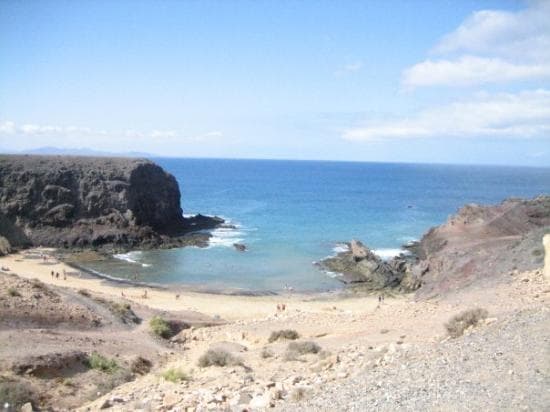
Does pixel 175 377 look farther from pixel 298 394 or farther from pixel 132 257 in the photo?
pixel 132 257

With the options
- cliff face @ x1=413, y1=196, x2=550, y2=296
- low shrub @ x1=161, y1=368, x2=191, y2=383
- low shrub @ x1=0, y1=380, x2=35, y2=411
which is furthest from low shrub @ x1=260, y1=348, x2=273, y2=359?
cliff face @ x1=413, y1=196, x2=550, y2=296

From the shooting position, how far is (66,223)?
205ft

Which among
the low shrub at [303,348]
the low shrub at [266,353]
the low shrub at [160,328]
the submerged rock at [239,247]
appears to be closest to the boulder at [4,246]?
the submerged rock at [239,247]

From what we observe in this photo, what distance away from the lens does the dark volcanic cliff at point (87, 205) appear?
60188mm

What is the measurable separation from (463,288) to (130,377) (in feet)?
60.4

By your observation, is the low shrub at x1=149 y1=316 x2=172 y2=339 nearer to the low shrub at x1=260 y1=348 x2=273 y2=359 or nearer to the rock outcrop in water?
the low shrub at x1=260 y1=348 x2=273 y2=359

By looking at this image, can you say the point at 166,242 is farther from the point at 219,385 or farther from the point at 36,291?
the point at 219,385

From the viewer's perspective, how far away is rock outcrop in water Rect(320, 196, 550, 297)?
1190 inches

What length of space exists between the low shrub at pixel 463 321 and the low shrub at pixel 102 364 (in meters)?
11.7

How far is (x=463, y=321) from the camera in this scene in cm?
1797

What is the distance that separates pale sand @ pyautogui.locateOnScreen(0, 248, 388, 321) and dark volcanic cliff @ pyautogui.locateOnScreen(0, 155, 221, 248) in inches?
541

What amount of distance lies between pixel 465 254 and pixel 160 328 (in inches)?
830

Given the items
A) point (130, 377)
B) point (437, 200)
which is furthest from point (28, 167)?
point (437, 200)

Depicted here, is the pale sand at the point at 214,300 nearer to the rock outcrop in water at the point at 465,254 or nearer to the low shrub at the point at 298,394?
the rock outcrop in water at the point at 465,254
